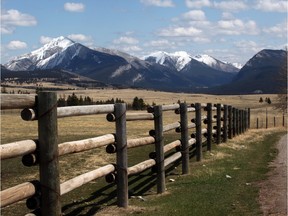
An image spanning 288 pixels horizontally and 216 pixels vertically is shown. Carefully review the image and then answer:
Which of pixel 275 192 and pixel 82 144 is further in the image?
pixel 275 192

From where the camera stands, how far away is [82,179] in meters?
7.59

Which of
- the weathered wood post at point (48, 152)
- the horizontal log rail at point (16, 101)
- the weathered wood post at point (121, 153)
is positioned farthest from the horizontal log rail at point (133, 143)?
the horizontal log rail at point (16, 101)

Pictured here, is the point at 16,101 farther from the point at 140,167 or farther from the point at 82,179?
the point at 140,167

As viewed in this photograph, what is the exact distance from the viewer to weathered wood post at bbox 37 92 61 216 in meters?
6.15

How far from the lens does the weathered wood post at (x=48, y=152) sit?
6148mm

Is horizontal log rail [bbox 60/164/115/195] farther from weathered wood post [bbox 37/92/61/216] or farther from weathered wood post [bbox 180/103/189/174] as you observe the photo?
weathered wood post [bbox 180/103/189/174]

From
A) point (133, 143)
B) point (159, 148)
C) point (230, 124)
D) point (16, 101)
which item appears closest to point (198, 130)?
point (159, 148)

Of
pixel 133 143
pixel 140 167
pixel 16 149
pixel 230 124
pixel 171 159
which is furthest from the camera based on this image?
pixel 230 124

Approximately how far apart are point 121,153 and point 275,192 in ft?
11.4

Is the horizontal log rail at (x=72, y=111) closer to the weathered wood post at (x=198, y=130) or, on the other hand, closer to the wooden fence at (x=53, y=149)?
the wooden fence at (x=53, y=149)

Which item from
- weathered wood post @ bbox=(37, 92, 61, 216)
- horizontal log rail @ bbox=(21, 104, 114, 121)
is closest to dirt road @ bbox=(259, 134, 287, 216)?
horizontal log rail @ bbox=(21, 104, 114, 121)

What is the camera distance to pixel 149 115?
10617 mm

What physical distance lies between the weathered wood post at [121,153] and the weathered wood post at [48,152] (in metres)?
2.61

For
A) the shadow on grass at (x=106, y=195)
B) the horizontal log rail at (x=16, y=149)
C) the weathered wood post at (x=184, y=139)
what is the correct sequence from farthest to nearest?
the weathered wood post at (x=184, y=139) → the shadow on grass at (x=106, y=195) → the horizontal log rail at (x=16, y=149)
